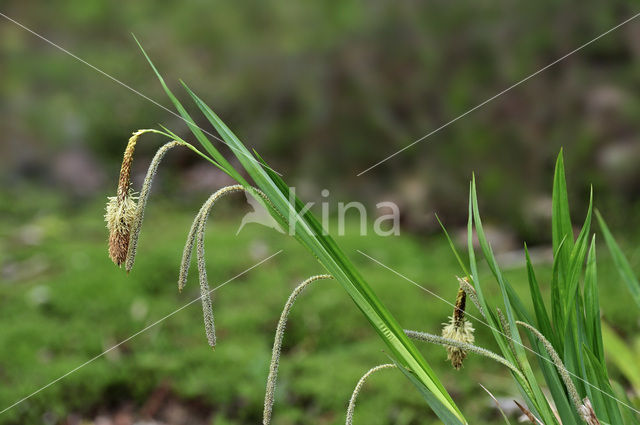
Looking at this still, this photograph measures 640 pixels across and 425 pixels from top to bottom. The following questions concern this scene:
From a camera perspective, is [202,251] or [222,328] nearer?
[202,251]

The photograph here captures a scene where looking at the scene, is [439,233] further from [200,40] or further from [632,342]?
[200,40]

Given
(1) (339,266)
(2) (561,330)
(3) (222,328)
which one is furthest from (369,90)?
(1) (339,266)

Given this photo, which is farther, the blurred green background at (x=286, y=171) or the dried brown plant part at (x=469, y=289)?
the blurred green background at (x=286, y=171)

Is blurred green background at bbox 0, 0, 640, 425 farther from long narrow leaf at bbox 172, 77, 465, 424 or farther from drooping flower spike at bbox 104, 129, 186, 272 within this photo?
drooping flower spike at bbox 104, 129, 186, 272

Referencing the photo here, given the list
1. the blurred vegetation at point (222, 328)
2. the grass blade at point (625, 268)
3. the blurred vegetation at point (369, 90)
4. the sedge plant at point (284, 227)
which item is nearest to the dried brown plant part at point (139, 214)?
the sedge plant at point (284, 227)

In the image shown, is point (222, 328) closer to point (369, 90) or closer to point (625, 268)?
point (625, 268)

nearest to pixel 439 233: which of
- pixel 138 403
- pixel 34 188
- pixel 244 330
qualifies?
pixel 244 330

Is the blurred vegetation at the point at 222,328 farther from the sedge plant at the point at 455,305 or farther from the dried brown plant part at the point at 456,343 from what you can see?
the dried brown plant part at the point at 456,343
